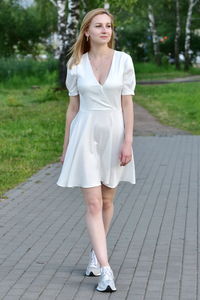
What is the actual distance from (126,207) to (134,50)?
57.3m

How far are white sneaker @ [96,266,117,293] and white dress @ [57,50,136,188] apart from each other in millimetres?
587

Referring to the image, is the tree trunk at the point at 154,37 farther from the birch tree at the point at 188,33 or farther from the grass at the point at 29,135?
the grass at the point at 29,135

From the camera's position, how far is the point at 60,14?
36906 mm

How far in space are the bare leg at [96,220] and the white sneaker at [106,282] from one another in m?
0.09

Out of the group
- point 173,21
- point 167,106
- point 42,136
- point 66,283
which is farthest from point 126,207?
point 173,21

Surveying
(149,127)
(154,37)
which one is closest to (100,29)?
(149,127)

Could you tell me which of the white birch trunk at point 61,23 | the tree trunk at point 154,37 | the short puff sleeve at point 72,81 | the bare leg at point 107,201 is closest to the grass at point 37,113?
the white birch trunk at point 61,23

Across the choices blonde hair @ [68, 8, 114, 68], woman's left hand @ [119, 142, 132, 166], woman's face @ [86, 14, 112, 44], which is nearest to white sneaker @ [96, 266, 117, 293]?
woman's left hand @ [119, 142, 132, 166]

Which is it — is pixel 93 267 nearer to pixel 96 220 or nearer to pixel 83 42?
pixel 96 220

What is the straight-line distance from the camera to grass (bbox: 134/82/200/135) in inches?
855

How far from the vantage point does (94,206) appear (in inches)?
247

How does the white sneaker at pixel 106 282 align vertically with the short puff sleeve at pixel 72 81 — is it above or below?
below

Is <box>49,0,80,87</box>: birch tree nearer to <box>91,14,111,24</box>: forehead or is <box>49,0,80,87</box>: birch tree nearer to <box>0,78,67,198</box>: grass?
<box>0,78,67,198</box>: grass

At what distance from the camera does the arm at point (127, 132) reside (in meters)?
6.20
